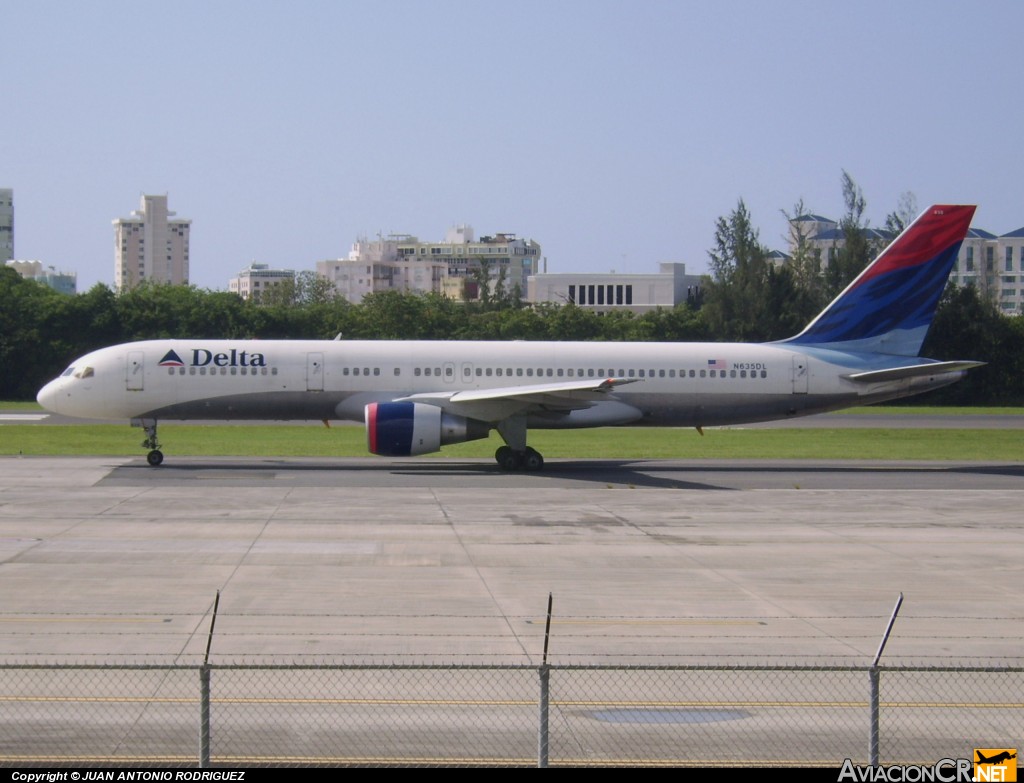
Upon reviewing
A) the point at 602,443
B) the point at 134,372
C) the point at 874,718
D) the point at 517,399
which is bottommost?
the point at 602,443

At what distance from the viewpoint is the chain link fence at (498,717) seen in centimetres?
934

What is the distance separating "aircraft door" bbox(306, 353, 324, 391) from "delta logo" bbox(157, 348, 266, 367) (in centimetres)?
127

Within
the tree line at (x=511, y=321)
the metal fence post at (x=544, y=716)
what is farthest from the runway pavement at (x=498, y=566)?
the tree line at (x=511, y=321)

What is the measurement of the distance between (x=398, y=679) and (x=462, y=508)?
45.1 feet

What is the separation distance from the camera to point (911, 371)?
35.3m

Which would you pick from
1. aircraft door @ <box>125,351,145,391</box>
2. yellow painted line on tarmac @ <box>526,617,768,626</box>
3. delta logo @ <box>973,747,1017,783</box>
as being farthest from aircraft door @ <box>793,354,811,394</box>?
delta logo @ <box>973,747,1017,783</box>

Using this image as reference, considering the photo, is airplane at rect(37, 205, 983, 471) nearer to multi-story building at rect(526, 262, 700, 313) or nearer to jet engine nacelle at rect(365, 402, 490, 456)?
jet engine nacelle at rect(365, 402, 490, 456)

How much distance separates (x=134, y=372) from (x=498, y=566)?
18688mm

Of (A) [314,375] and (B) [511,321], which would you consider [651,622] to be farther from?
(B) [511,321]

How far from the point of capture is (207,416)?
34.6 metres

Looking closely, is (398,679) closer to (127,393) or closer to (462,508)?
(462,508)

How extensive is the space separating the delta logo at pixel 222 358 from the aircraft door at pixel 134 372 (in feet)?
2.44

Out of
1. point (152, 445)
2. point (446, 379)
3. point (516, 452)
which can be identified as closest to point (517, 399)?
point (516, 452)

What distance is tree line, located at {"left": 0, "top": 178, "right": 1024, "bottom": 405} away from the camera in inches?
2815
